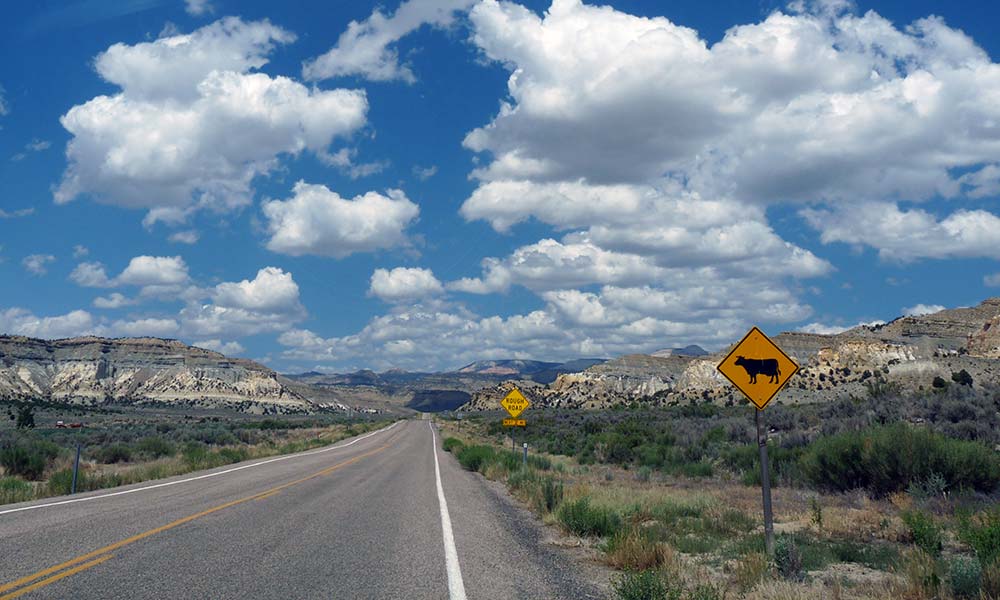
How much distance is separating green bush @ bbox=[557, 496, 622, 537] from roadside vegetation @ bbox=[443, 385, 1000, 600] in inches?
0.9

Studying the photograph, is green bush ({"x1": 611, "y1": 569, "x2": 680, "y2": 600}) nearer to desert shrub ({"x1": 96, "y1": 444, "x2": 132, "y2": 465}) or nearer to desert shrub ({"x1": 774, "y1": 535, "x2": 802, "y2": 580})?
desert shrub ({"x1": 774, "y1": 535, "x2": 802, "y2": 580})

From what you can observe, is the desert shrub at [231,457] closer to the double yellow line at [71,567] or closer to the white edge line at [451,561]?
the white edge line at [451,561]

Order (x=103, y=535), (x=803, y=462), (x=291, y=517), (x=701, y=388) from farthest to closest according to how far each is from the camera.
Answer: (x=701, y=388) → (x=803, y=462) → (x=291, y=517) → (x=103, y=535)

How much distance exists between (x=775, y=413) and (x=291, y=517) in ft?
94.9

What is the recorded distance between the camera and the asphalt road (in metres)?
7.70

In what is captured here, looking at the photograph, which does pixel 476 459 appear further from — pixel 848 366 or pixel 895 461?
pixel 848 366

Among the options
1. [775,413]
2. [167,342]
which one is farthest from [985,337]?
[167,342]

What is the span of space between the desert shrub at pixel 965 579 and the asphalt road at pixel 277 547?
3392 mm

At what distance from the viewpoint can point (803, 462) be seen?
60.0ft

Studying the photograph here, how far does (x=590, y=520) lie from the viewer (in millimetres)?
11867

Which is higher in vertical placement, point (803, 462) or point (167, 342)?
point (167, 342)

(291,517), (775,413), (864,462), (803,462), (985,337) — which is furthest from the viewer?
(985,337)

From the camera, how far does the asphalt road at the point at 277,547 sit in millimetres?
7699

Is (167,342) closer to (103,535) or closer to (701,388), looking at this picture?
(701,388)
